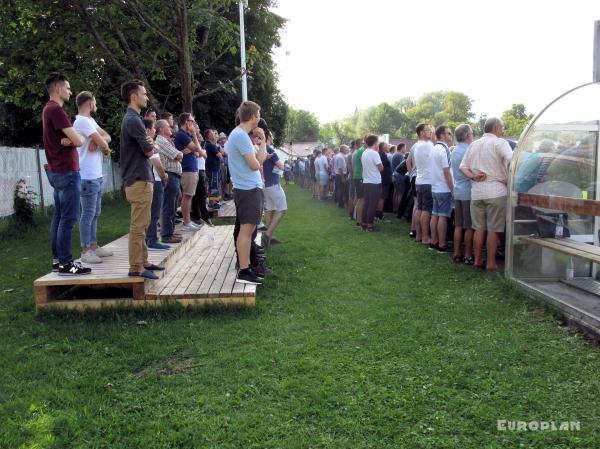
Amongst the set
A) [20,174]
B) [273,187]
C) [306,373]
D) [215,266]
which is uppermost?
[20,174]

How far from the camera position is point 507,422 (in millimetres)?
3029

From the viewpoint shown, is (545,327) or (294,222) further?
(294,222)

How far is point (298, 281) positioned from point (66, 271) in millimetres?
2593

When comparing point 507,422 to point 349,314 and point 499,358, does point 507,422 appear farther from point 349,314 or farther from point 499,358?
point 349,314

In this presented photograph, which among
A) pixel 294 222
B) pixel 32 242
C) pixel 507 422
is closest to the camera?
pixel 507 422

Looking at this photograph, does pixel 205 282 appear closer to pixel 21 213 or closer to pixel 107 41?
pixel 21 213

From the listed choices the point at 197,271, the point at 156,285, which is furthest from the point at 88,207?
the point at 197,271

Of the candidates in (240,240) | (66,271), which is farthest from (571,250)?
(66,271)

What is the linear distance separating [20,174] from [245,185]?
9.55 m

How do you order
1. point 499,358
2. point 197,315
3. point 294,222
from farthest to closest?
1. point 294,222
2. point 197,315
3. point 499,358

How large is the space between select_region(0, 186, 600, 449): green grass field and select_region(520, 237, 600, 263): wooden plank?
1.94 ft

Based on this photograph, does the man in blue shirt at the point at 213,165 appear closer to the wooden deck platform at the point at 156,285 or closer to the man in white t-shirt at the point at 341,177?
the wooden deck platform at the point at 156,285

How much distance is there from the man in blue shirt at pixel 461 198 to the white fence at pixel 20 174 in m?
9.44

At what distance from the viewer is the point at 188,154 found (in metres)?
8.10
